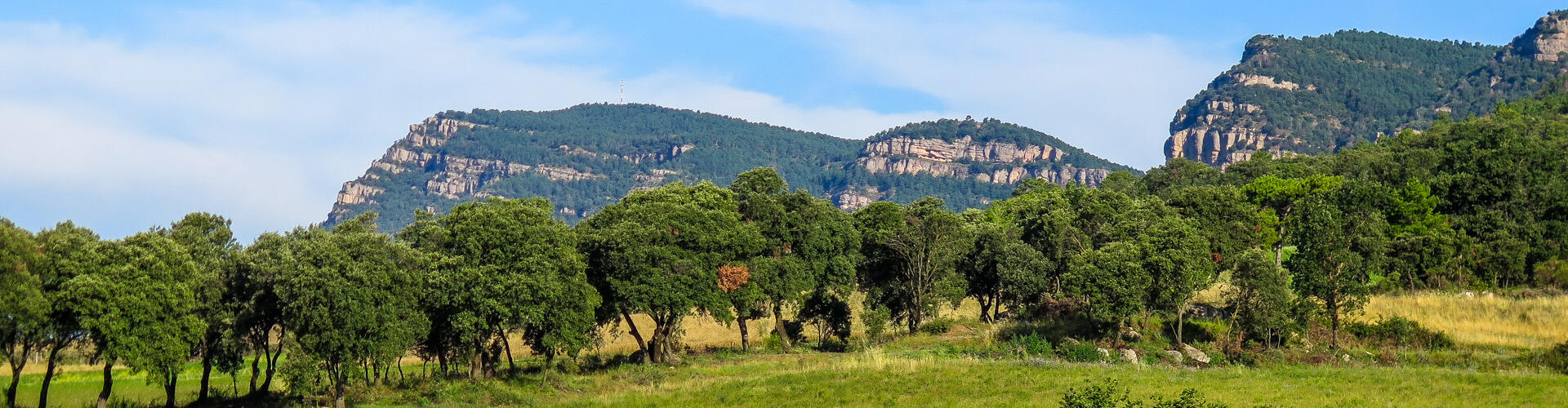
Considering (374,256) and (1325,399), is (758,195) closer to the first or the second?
(374,256)

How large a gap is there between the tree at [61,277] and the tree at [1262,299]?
44369 mm

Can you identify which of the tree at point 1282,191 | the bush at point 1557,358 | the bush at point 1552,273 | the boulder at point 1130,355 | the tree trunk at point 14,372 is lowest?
the tree trunk at point 14,372

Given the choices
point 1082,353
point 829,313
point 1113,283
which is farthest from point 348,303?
point 1113,283

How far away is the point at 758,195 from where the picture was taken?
197 feet

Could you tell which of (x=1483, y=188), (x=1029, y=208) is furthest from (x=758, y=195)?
(x=1483, y=188)

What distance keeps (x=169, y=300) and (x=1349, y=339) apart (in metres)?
46.4

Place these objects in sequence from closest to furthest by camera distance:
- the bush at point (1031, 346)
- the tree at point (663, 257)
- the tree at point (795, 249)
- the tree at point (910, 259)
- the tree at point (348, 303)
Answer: the tree at point (348, 303) < the bush at point (1031, 346) < the tree at point (663, 257) < the tree at point (795, 249) < the tree at point (910, 259)

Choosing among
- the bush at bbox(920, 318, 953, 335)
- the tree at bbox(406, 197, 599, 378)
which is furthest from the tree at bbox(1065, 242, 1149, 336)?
the tree at bbox(406, 197, 599, 378)

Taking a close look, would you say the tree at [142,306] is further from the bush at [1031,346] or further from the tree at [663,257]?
the bush at [1031,346]

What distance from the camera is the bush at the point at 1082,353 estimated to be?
48531 mm

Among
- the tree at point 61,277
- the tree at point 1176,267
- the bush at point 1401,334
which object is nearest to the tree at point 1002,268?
the tree at point 1176,267

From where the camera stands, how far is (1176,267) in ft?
172

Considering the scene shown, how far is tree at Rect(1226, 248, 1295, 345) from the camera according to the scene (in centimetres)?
4944

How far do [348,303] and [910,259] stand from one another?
29898 mm
